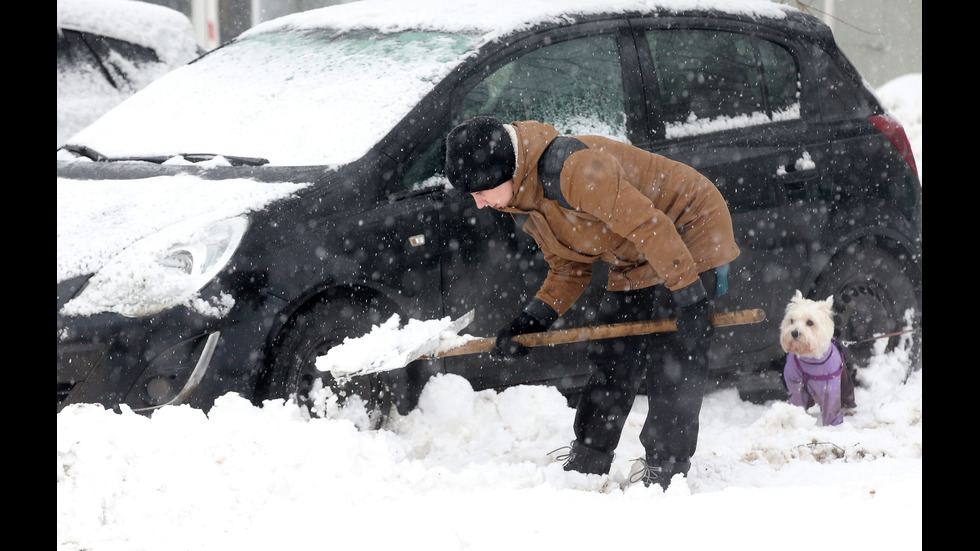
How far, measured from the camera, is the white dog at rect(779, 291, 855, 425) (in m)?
5.02

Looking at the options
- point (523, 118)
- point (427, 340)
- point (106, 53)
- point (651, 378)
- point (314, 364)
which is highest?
point (106, 53)

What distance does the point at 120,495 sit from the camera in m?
3.41

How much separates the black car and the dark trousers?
1.25ft

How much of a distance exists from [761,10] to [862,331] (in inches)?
66.4

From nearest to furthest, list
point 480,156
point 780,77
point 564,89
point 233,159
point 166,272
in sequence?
Answer: point 480,156 < point 166,272 < point 233,159 < point 564,89 < point 780,77

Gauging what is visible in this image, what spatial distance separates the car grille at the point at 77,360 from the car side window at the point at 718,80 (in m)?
2.61

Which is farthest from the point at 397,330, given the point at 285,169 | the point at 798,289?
the point at 798,289

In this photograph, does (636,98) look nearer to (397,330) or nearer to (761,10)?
(761,10)

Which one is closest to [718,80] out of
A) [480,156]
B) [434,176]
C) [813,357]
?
[813,357]

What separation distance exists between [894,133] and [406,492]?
11.0ft

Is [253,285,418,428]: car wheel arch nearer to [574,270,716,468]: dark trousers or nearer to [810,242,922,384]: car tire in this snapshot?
[574,270,716,468]: dark trousers

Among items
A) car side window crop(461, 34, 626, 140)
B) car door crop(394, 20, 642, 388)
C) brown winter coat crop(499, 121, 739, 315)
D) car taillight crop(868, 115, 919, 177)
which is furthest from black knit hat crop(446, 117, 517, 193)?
car taillight crop(868, 115, 919, 177)

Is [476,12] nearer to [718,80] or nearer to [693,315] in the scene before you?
[718,80]

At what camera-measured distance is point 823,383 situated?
511 cm
